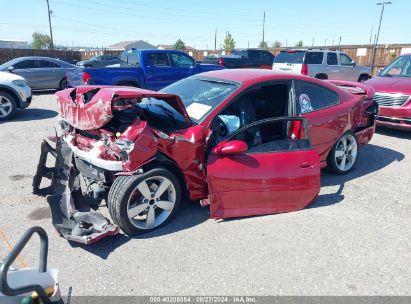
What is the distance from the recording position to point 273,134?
4016mm

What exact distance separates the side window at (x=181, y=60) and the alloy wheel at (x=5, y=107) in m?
4.95

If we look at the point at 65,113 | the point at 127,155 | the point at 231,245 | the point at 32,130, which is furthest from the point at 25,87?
the point at 231,245

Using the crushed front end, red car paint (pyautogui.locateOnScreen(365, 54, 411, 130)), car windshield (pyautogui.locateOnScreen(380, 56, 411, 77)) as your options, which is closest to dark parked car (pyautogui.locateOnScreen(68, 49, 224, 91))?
the crushed front end

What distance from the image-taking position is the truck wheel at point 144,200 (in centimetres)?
312

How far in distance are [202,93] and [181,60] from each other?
7.30 metres

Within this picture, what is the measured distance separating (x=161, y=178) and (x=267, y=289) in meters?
1.44

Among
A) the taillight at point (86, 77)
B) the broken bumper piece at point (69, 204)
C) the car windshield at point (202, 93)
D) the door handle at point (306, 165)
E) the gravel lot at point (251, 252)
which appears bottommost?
the gravel lot at point (251, 252)

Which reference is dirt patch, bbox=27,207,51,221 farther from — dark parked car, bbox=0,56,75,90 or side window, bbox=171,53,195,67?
dark parked car, bbox=0,56,75,90

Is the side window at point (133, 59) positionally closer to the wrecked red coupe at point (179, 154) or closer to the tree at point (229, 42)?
the wrecked red coupe at point (179, 154)

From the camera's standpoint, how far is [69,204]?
131 inches

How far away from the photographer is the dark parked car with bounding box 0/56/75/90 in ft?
40.5

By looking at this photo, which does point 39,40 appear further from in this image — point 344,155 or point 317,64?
point 344,155

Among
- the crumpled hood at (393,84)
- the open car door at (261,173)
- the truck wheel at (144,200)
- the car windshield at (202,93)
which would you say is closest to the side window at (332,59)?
the crumpled hood at (393,84)

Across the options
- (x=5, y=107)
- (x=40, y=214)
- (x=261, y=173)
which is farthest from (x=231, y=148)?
(x=5, y=107)
